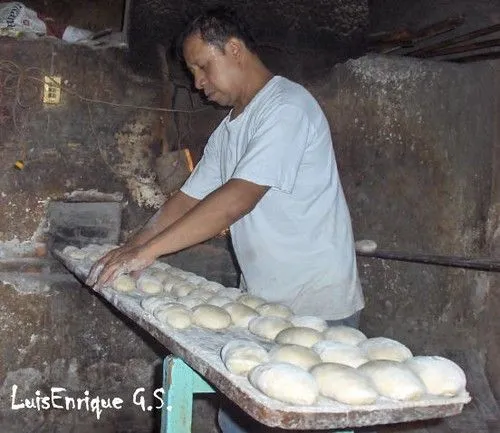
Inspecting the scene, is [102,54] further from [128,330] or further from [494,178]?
[494,178]

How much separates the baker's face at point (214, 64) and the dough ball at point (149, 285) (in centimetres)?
75

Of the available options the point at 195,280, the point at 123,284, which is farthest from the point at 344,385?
the point at 195,280

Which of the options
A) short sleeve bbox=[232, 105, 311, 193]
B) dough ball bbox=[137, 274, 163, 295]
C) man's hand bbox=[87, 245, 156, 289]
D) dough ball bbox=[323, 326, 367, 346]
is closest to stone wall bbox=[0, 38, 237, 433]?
dough ball bbox=[137, 274, 163, 295]

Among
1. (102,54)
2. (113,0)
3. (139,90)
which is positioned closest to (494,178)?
(139,90)

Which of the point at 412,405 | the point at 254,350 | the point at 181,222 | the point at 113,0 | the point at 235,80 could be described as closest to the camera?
the point at 412,405

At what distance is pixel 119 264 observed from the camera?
74.6 inches

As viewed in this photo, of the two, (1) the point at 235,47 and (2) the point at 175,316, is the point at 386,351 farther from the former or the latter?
(1) the point at 235,47

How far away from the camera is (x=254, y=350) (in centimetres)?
127

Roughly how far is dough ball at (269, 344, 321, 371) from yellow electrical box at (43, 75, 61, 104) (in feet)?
8.06

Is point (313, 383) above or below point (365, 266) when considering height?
above

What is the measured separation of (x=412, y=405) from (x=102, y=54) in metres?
2.84

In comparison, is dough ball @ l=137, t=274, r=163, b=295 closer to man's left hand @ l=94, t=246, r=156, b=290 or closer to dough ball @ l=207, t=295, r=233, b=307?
man's left hand @ l=94, t=246, r=156, b=290

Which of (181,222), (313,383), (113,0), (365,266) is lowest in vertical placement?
(365,266)

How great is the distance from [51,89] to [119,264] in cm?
177
